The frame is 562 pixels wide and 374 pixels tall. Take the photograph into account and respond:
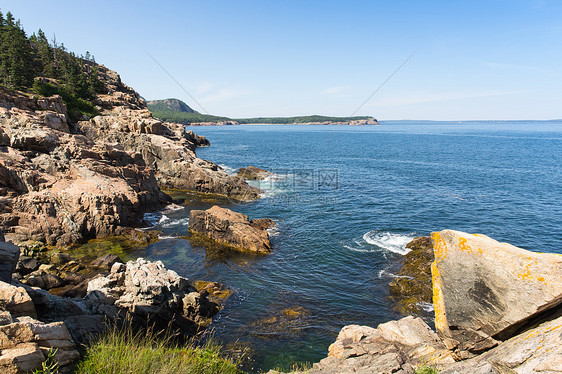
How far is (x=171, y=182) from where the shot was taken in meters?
52.0

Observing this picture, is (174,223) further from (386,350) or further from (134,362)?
(134,362)

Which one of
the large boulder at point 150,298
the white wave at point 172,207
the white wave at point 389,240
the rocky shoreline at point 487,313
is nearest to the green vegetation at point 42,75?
the white wave at point 172,207

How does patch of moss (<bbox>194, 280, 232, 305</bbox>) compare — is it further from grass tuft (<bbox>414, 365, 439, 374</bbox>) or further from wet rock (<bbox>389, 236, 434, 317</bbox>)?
grass tuft (<bbox>414, 365, 439, 374</bbox>)

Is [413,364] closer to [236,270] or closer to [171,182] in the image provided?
[236,270]

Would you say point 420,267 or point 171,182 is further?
point 171,182

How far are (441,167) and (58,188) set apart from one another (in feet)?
240

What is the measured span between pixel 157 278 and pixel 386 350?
13.5 metres

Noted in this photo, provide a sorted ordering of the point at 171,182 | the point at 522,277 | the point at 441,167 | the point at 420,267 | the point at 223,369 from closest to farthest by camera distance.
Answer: the point at 522,277
the point at 223,369
the point at 420,267
the point at 171,182
the point at 441,167

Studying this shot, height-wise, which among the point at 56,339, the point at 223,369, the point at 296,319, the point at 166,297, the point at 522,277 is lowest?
the point at 296,319

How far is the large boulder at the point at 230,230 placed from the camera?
30250 millimetres

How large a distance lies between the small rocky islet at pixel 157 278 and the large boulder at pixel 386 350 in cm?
5

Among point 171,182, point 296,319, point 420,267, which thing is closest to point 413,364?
point 296,319

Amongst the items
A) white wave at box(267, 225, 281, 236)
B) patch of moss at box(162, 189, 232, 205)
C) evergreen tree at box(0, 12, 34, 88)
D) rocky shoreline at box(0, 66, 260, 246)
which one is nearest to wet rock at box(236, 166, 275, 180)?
rocky shoreline at box(0, 66, 260, 246)

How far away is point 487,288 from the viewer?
9367 millimetres
